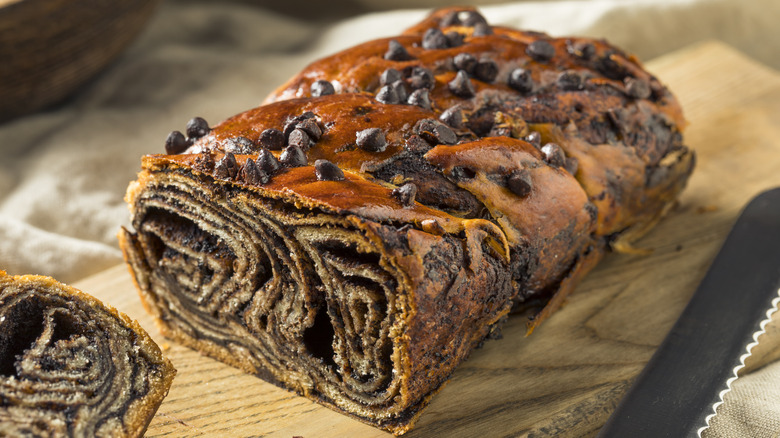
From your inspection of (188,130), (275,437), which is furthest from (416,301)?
(188,130)

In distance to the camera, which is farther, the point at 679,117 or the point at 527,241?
the point at 679,117

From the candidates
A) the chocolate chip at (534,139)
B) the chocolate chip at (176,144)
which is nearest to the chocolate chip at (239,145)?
the chocolate chip at (176,144)

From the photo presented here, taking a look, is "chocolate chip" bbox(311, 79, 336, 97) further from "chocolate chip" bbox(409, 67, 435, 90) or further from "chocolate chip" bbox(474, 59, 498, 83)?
"chocolate chip" bbox(474, 59, 498, 83)

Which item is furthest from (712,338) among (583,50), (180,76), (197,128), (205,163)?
(180,76)

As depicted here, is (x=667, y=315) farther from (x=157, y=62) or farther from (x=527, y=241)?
(x=157, y=62)

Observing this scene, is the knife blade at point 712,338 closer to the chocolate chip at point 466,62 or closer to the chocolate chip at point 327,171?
the chocolate chip at point 327,171

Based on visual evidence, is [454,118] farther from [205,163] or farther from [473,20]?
[473,20]

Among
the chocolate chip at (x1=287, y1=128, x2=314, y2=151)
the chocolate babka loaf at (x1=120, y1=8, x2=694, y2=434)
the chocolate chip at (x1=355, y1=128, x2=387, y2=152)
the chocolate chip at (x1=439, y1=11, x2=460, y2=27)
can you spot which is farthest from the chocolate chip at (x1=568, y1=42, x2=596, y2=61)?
the chocolate chip at (x1=287, y1=128, x2=314, y2=151)

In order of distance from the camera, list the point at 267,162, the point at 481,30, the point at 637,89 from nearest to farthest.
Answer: the point at 267,162, the point at 637,89, the point at 481,30
